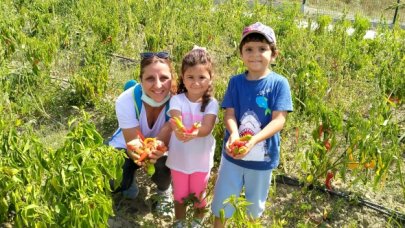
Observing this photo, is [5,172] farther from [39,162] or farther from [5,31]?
[5,31]

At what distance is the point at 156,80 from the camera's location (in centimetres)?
216

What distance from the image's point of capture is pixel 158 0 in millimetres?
5262

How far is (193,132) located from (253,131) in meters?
0.30

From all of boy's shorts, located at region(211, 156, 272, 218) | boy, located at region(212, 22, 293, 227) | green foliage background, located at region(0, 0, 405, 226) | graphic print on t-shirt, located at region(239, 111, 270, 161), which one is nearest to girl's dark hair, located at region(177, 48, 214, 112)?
boy, located at region(212, 22, 293, 227)

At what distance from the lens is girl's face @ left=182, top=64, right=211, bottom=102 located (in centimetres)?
200

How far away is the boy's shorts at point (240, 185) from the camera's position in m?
2.03

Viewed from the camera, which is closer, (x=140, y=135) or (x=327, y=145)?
(x=140, y=135)

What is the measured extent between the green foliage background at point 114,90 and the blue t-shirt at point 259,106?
18.1 inches

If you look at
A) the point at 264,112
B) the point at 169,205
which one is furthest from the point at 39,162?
the point at 264,112

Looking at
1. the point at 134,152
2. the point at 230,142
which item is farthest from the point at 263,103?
the point at 134,152

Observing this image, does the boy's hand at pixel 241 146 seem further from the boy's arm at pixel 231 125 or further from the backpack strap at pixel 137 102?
the backpack strap at pixel 137 102

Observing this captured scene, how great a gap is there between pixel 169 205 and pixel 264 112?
748 mm

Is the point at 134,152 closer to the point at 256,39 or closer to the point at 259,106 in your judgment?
the point at 259,106

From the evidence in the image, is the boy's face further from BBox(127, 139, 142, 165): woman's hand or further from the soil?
the soil
